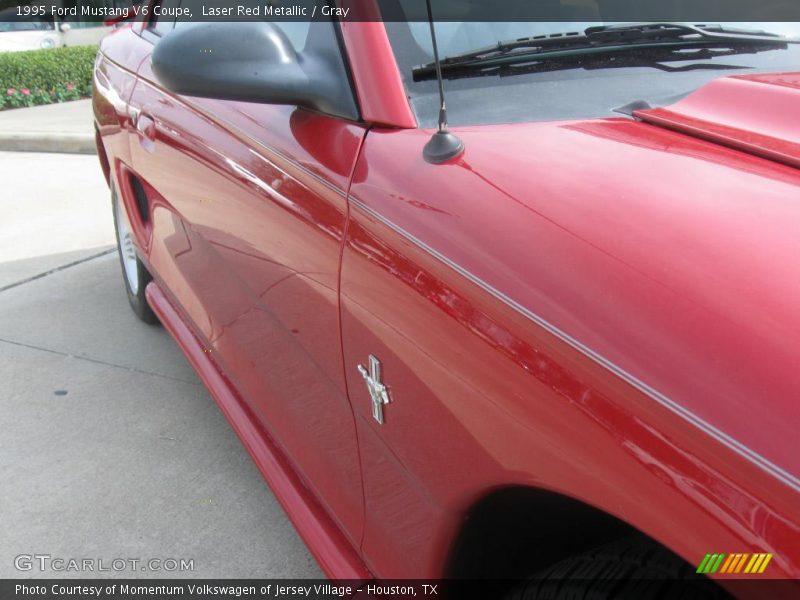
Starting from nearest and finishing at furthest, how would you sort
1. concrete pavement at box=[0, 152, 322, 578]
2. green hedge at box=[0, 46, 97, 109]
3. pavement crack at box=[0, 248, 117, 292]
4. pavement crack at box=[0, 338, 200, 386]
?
concrete pavement at box=[0, 152, 322, 578], pavement crack at box=[0, 338, 200, 386], pavement crack at box=[0, 248, 117, 292], green hedge at box=[0, 46, 97, 109]

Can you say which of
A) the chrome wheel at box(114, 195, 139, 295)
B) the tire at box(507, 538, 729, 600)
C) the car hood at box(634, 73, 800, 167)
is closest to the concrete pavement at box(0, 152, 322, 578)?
the chrome wheel at box(114, 195, 139, 295)

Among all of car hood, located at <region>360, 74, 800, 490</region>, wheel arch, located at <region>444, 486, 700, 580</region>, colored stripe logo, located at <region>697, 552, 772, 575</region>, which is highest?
car hood, located at <region>360, 74, 800, 490</region>

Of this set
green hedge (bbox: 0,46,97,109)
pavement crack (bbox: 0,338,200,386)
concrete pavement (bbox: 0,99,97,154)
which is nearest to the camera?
pavement crack (bbox: 0,338,200,386)

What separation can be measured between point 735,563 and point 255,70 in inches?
44.4

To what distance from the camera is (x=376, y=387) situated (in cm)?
134

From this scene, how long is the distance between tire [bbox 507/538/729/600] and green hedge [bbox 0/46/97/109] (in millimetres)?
11486

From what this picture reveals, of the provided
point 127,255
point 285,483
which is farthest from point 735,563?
point 127,255

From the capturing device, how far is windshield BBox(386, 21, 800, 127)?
147cm

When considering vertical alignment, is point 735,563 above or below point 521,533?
above

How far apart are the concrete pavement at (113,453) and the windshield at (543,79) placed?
1323mm

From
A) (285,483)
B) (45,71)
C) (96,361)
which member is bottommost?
(45,71)

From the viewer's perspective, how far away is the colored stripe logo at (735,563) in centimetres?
76

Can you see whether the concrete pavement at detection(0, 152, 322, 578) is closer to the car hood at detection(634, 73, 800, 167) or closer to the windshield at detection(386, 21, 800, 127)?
the windshield at detection(386, 21, 800, 127)

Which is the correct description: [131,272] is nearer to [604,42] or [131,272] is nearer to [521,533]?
[604,42]
